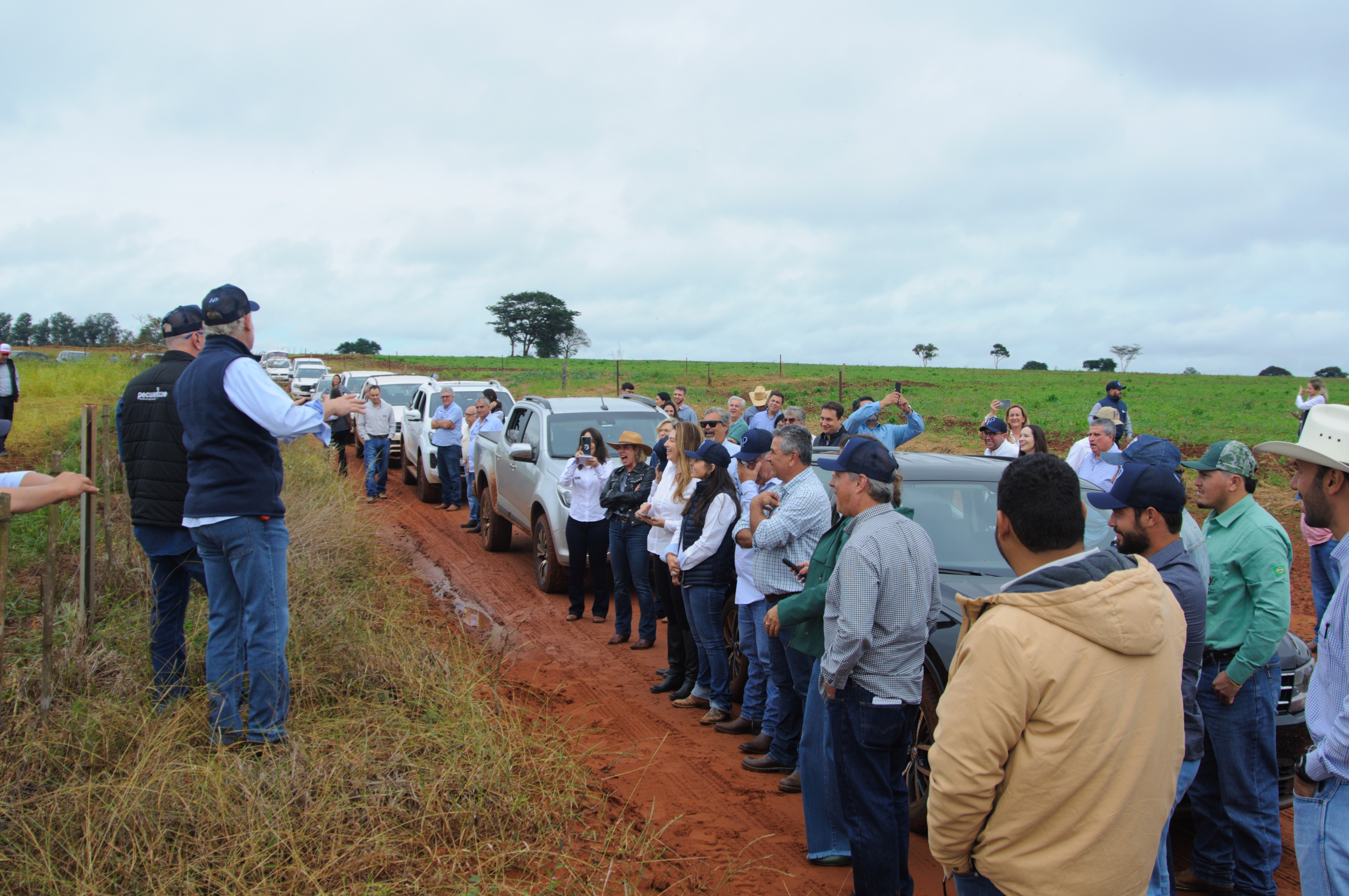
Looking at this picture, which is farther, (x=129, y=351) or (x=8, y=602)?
(x=129, y=351)

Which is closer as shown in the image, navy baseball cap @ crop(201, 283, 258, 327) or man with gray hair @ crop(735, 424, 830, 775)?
navy baseball cap @ crop(201, 283, 258, 327)

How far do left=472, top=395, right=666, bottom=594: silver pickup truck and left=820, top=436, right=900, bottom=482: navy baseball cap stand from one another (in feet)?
16.7

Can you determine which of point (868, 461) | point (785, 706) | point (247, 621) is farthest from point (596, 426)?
point (868, 461)

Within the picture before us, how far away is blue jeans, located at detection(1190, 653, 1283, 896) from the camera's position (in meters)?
3.85

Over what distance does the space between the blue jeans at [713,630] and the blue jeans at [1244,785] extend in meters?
2.91

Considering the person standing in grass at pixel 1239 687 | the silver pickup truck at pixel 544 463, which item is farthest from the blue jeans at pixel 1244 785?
the silver pickup truck at pixel 544 463

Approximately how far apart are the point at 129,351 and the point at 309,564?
15380mm

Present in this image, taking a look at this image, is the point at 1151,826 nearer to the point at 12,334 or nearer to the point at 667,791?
the point at 667,791

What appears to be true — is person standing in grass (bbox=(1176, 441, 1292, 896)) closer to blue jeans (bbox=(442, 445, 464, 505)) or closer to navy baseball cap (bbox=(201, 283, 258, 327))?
navy baseball cap (bbox=(201, 283, 258, 327))

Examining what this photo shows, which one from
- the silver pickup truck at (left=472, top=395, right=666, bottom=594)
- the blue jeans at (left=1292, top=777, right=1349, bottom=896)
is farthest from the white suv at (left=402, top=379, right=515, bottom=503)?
the blue jeans at (left=1292, top=777, right=1349, bottom=896)

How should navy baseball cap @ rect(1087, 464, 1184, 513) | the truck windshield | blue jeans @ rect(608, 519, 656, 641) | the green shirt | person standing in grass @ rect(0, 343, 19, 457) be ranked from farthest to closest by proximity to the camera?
person standing in grass @ rect(0, 343, 19, 457)
the truck windshield
blue jeans @ rect(608, 519, 656, 641)
the green shirt
navy baseball cap @ rect(1087, 464, 1184, 513)

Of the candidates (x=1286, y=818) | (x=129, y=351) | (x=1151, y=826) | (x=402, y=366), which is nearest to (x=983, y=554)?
(x=1286, y=818)

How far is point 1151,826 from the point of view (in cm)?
214

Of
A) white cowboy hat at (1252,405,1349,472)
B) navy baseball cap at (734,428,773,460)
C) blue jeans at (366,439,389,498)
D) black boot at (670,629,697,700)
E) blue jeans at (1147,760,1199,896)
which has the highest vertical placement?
white cowboy hat at (1252,405,1349,472)
